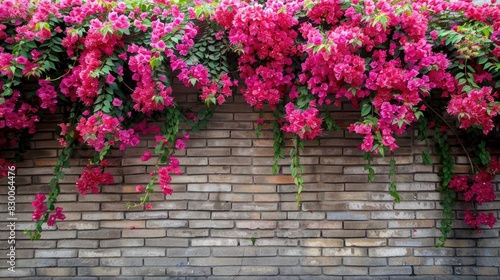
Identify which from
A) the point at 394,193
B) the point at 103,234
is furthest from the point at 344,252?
the point at 103,234

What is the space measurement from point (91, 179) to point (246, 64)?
5.04ft

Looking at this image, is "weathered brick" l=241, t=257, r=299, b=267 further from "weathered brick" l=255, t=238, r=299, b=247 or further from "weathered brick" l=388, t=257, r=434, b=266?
"weathered brick" l=388, t=257, r=434, b=266

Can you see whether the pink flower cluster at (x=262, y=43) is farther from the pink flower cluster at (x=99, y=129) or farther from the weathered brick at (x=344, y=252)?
the weathered brick at (x=344, y=252)

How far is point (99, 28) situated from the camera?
3111 mm

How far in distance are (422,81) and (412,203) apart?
118 cm

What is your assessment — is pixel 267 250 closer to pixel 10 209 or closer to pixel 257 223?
pixel 257 223

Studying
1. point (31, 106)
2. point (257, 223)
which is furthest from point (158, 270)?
point (31, 106)

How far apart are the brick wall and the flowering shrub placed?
10.7 inches

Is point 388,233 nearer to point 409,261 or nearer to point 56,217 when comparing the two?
point 409,261

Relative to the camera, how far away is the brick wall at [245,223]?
3775mm

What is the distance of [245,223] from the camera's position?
12.4 feet

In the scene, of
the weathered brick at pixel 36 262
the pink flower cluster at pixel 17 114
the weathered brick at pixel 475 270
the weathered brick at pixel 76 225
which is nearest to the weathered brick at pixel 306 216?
the weathered brick at pixel 475 270

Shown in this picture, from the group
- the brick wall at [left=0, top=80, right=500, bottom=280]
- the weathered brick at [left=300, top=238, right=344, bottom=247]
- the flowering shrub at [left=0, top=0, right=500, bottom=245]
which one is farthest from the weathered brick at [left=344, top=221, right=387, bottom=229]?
the flowering shrub at [left=0, top=0, right=500, bottom=245]

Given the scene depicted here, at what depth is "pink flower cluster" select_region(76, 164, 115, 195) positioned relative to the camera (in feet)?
11.6
